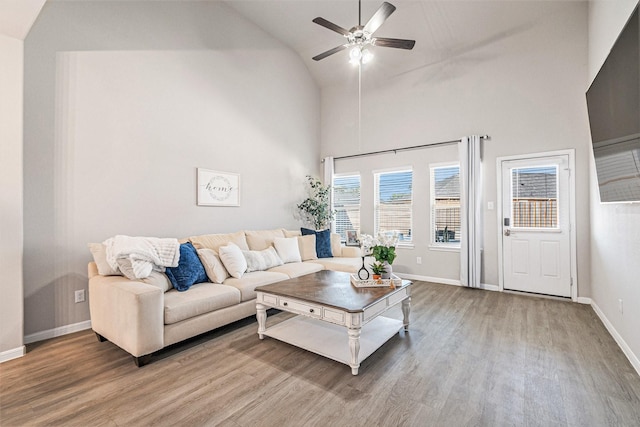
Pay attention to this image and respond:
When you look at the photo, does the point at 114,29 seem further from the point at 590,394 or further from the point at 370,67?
the point at 590,394

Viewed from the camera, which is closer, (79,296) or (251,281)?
(79,296)

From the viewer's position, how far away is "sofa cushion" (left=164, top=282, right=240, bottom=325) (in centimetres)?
248

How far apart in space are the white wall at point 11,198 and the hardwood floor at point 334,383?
291mm

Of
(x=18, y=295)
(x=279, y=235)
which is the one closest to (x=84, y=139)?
(x=18, y=295)

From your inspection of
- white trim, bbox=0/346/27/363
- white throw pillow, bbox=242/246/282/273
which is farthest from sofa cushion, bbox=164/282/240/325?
white trim, bbox=0/346/27/363

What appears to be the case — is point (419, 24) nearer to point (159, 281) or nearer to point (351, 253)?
point (351, 253)

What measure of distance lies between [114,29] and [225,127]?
1.65 m

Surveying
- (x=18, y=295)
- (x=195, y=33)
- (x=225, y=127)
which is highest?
(x=195, y=33)

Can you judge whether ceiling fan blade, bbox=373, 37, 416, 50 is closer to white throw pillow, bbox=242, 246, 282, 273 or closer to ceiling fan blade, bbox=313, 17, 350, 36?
ceiling fan blade, bbox=313, 17, 350, 36

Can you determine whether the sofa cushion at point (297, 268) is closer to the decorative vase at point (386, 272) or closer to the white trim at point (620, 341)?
the decorative vase at point (386, 272)

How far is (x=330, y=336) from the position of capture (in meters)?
2.61

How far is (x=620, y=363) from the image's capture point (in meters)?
2.29

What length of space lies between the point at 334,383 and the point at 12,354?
2606 mm

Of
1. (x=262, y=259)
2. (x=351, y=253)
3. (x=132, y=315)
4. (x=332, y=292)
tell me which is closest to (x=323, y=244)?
(x=351, y=253)
